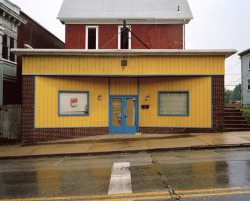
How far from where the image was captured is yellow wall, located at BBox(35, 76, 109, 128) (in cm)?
1355

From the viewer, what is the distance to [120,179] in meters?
6.07

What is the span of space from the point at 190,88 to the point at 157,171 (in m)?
8.22

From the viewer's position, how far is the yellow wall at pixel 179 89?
13.7 m

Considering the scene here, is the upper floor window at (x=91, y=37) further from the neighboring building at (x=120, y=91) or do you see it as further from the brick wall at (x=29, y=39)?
the neighboring building at (x=120, y=91)

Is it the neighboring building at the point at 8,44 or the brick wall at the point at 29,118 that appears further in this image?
the neighboring building at the point at 8,44

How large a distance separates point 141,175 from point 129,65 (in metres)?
8.07

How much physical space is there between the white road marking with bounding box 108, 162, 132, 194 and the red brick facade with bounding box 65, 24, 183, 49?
1379 centimetres

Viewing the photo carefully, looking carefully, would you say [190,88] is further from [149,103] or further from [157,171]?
[157,171]

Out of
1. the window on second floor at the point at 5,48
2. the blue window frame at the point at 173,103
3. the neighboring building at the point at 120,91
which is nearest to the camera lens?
the neighboring building at the point at 120,91

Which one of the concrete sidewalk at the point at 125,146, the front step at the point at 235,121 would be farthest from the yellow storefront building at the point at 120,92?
the concrete sidewalk at the point at 125,146

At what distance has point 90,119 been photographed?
46.2 feet

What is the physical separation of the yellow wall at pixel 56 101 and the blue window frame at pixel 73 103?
182mm

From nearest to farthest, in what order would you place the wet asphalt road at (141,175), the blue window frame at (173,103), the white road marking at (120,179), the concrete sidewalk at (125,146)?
the wet asphalt road at (141,175) → the white road marking at (120,179) → the concrete sidewalk at (125,146) → the blue window frame at (173,103)

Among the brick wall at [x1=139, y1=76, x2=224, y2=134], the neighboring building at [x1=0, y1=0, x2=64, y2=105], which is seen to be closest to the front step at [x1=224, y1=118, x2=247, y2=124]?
the brick wall at [x1=139, y1=76, x2=224, y2=134]
